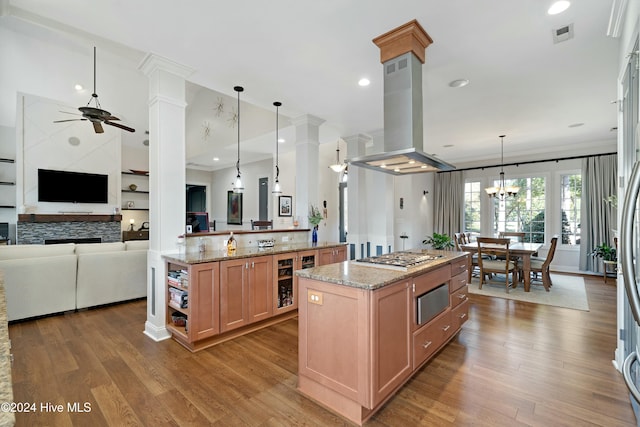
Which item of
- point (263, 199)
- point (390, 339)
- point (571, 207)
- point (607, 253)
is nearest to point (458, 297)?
point (390, 339)

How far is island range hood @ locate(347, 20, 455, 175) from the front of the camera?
2643mm

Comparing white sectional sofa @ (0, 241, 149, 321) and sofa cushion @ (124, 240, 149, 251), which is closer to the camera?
white sectional sofa @ (0, 241, 149, 321)

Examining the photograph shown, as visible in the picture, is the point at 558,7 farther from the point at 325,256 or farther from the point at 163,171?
the point at 163,171

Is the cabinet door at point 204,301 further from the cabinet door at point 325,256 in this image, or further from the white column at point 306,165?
the white column at point 306,165

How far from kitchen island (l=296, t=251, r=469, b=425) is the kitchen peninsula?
1185 mm

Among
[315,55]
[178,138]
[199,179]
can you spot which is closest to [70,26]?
[178,138]

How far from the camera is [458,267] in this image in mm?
3182

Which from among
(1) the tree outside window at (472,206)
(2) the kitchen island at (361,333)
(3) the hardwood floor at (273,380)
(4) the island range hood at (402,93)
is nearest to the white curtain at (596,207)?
(1) the tree outside window at (472,206)

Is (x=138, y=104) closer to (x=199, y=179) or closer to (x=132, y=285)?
(x=199, y=179)

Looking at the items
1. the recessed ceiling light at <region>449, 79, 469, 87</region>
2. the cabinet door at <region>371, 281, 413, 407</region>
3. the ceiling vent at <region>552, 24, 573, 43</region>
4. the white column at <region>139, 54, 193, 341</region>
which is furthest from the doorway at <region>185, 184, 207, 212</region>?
the ceiling vent at <region>552, 24, 573, 43</region>

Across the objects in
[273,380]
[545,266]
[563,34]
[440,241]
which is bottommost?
[273,380]

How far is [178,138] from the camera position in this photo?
11.0ft

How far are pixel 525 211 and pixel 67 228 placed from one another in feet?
35.8

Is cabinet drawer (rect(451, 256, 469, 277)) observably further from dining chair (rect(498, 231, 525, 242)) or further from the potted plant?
dining chair (rect(498, 231, 525, 242))
